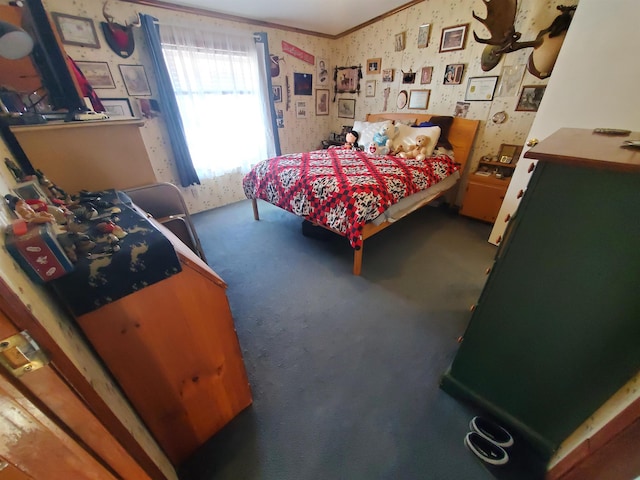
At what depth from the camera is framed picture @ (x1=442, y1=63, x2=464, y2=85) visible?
114 inches

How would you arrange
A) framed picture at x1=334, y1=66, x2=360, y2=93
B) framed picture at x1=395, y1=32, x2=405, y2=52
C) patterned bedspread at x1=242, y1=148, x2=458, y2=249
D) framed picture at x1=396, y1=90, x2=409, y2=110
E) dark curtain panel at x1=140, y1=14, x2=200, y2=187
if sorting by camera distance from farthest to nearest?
framed picture at x1=334, y1=66, x2=360, y2=93
framed picture at x1=396, y1=90, x2=409, y2=110
framed picture at x1=395, y1=32, x2=405, y2=52
dark curtain panel at x1=140, y1=14, x2=200, y2=187
patterned bedspread at x1=242, y1=148, x2=458, y2=249

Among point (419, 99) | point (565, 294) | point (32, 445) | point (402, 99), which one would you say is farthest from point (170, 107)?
point (565, 294)

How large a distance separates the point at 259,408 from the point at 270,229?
1.98 m

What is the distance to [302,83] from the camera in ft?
12.8

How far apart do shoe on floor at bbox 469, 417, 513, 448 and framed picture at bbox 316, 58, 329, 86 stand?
4.57 meters

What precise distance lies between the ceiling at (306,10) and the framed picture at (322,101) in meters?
0.84

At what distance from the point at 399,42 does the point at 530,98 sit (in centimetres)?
172

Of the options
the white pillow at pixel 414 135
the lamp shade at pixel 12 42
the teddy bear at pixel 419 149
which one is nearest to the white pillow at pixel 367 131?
the white pillow at pixel 414 135

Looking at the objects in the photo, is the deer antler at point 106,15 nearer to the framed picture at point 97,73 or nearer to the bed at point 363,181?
the framed picture at point 97,73

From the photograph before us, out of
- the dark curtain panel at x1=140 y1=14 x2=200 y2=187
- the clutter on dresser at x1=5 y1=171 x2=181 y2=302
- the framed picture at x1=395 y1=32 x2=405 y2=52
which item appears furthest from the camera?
the framed picture at x1=395 y1=32 x2=405 y2=52

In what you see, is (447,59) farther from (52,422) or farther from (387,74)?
(52,422)

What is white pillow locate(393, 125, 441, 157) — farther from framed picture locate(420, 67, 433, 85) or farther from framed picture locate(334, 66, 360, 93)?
framed picture locate(334, 66, 360, 93)

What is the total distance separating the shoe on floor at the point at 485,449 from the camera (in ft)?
3.38

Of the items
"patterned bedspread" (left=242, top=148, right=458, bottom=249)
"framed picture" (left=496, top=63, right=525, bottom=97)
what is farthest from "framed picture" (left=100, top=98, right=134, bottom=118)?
"framed picture" (left=496, top=63, right=525, bottom=97)
